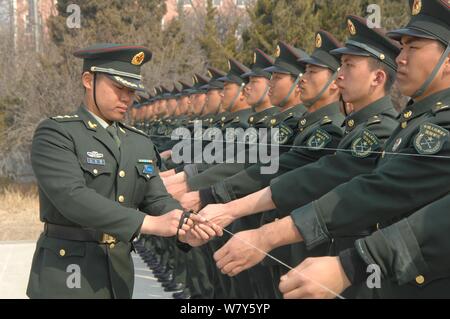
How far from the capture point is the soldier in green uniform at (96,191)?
10.4 ft

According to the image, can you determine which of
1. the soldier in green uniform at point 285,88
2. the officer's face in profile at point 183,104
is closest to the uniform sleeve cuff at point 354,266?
the soldier in green uniform at point 285,88

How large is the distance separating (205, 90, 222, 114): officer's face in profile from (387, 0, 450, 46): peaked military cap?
20.6ft

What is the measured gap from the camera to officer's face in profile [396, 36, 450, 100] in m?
2.84

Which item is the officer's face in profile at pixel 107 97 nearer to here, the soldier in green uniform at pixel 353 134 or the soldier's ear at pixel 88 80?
the soldier's ear at pixel 88 80

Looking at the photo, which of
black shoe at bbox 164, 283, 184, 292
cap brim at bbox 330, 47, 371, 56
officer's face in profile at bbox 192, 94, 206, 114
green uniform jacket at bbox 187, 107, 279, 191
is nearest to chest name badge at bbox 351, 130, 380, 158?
cap brim at bbox 330, 47, 371, 56

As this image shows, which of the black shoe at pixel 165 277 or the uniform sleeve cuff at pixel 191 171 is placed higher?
the uniform sleeve cuff at pixel 191 171

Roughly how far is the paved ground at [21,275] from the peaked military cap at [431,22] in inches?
211

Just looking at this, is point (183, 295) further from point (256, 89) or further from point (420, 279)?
point (420, 279)

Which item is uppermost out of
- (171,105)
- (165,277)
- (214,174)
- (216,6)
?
(216,6)

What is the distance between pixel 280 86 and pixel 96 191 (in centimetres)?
263

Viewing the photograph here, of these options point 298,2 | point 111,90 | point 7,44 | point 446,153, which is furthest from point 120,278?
point 7,44

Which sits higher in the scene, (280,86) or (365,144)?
(280,86)

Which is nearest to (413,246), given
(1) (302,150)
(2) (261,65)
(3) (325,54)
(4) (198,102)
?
(1) (302,150)

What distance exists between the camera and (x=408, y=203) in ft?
8.21
